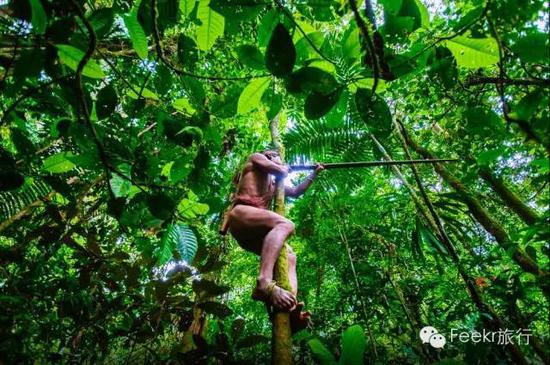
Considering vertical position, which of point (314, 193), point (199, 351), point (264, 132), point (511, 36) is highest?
point (264, 132)

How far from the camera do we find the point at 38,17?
0.92 m

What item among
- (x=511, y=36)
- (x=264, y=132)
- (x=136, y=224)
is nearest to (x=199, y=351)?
(x=136, y=224)

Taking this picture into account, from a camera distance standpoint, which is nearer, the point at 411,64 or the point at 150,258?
the point at 411,64

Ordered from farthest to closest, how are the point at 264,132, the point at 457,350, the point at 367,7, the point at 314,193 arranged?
the point at 264,132
the point at 314,193
the point at 457,350
the point at 367,7

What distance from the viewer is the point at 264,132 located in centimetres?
605

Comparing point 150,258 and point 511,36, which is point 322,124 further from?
point 511,36

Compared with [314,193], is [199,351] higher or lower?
lower

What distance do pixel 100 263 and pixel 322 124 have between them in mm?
2326

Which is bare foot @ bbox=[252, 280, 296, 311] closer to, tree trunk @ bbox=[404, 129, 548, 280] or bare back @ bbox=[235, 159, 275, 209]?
bare back @ bbox=[235, 159, 275, 209]

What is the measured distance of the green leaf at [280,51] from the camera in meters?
0.85

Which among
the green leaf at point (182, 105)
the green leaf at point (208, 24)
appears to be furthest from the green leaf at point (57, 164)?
the green leaf at point (208, 24)

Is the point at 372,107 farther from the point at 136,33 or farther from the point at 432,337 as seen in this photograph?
the point at 432,337

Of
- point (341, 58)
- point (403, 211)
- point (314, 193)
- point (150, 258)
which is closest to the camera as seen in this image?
point (341, 58)

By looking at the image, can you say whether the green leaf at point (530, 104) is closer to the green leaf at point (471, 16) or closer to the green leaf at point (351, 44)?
the green leaf at point (471, 16)
